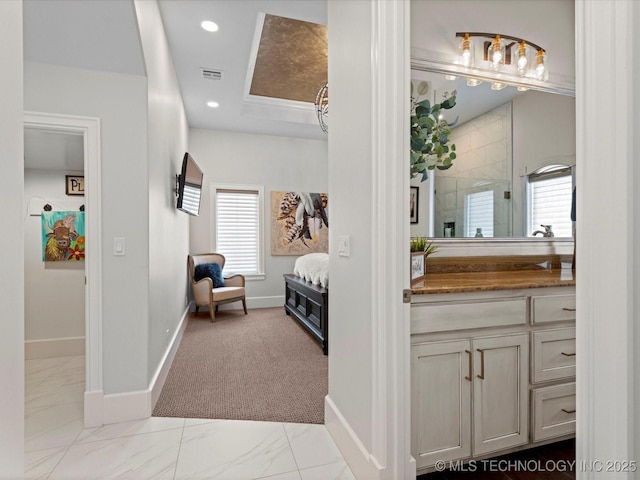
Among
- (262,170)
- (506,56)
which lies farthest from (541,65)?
(262,170)

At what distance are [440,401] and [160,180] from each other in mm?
2510

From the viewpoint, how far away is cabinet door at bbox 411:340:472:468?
1506mm

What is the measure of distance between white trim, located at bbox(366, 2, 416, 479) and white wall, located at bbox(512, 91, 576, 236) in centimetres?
147

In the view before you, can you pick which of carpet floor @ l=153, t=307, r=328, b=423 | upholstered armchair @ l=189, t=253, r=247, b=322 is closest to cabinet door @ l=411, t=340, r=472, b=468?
carpet floor @ l=153, t=307, r=328, b=423

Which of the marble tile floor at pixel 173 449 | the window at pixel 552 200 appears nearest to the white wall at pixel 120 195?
the marble tile floor at pixel 173 449

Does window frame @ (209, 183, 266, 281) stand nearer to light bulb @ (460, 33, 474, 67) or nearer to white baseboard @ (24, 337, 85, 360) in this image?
white baseboard @ (24, 337, 85, 360)

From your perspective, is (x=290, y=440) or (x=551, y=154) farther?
(x=551, y=154)

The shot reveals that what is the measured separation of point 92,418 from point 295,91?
405 cm

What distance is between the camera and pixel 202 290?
15.3 ft

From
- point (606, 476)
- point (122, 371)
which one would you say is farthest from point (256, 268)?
point (606, 476)

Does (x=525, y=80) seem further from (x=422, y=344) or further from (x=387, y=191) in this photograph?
(x=422, y=344)

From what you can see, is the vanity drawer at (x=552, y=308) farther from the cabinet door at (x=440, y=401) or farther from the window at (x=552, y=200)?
the window at (x=552, y=200)

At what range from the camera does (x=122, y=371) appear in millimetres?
2164

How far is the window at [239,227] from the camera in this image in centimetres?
544
